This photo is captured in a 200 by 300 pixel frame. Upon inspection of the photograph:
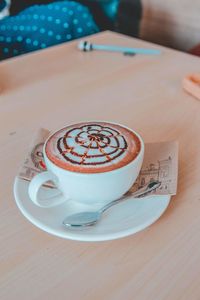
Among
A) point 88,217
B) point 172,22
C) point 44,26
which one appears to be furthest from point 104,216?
point 172,22

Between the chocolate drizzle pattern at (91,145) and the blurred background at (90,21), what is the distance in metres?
0.81

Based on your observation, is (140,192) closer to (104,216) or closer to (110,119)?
(104,216)

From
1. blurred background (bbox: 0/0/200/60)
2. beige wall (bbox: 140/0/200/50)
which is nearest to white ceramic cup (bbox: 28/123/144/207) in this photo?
blurred background (bbox: 0/0/200/60)

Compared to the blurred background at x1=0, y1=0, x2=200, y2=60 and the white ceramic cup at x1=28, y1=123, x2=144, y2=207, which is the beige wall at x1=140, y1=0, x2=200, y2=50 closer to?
the blurred background at x1=0, y1=0, x2=200, y2=60

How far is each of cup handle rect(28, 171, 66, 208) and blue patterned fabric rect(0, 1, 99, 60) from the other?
0.90 meters

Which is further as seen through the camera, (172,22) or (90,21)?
(172,22)

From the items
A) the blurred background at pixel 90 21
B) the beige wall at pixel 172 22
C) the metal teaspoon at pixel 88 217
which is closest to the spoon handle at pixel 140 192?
the metal teaspoon at pixel 88 217

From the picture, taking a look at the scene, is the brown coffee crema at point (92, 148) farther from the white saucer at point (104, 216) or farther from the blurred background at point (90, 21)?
the blurred background at point (90, 21)

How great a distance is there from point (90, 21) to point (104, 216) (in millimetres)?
975

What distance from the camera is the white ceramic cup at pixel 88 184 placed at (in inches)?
15.1

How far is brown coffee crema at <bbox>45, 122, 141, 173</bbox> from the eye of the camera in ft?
1.28

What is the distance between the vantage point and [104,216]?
1.36 feet

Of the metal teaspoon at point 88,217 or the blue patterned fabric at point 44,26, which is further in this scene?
the blue patterned fabric at point 44,26

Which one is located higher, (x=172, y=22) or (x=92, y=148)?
(x=92, y=148)
